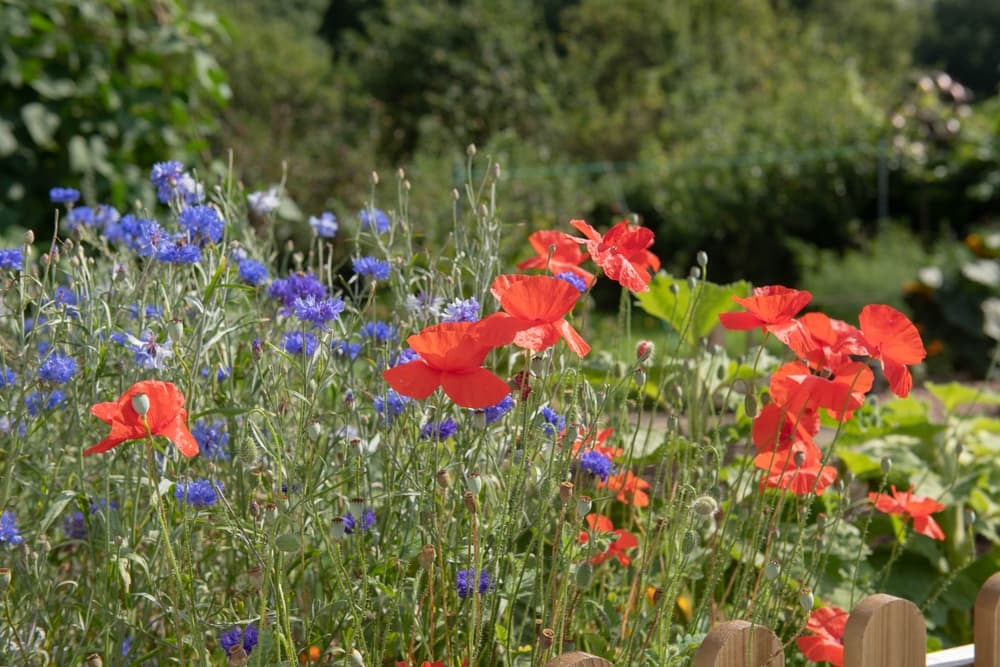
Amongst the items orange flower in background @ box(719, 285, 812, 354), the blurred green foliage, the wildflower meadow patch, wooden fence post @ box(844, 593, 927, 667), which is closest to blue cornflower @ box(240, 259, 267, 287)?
the wildflower meadow patch

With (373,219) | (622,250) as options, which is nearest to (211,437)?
(373,219)

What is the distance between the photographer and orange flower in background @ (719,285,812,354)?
130 centimetres

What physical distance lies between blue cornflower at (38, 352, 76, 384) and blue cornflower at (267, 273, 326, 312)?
28cm

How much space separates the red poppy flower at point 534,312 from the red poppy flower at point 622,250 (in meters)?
0.10

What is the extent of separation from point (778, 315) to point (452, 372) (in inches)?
16.7

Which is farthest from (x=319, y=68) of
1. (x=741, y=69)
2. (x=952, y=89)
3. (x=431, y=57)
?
(x=952, y=89)

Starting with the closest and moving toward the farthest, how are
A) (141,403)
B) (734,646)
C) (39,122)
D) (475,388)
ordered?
(141,403), (475,388), (734,646), (39,122)

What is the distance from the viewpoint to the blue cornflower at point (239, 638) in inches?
51.2

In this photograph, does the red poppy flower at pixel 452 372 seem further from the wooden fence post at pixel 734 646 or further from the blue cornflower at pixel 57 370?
the blue cornflower at pixel 57 370

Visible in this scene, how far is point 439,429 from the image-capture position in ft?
4.51

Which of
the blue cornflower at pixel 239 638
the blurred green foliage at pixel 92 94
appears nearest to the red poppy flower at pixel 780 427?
the blue cornflower at pixel 239 638

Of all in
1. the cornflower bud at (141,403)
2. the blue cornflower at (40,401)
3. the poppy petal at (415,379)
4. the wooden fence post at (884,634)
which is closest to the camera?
the cornflower bud at (141,403)

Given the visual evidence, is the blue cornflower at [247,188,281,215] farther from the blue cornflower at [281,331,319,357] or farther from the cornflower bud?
the cornflower bud

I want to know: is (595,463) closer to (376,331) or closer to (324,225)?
(376,331)
